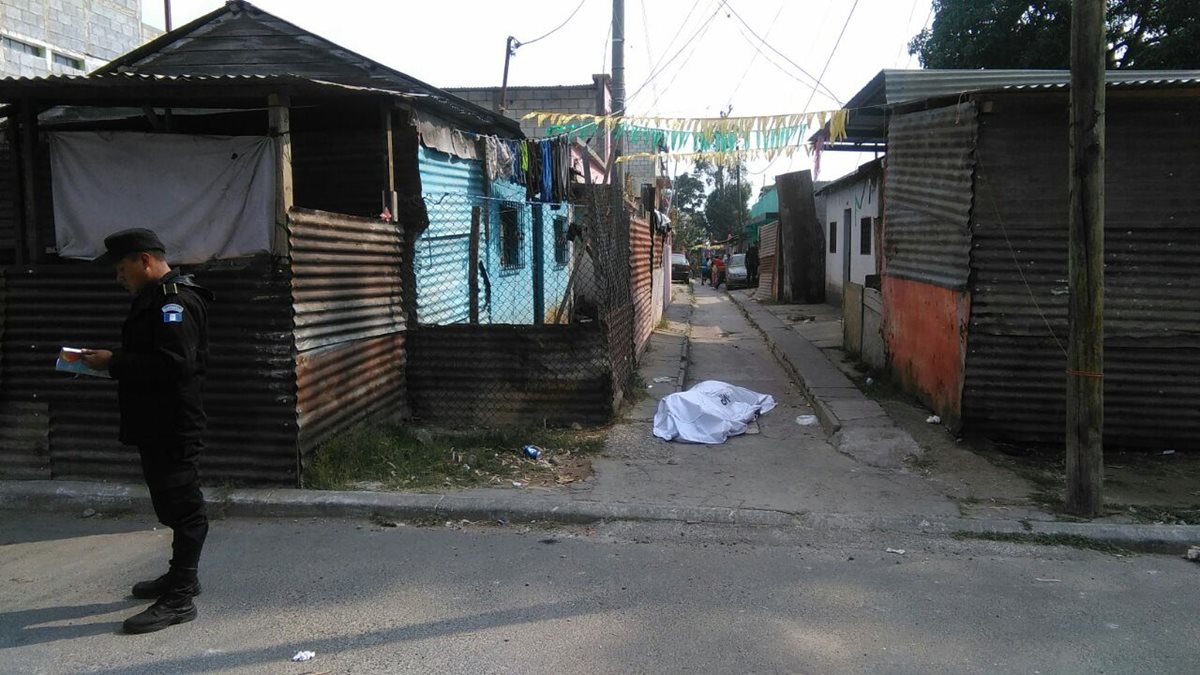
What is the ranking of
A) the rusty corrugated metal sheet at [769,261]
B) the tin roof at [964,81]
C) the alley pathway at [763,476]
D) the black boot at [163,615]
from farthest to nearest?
1. the rusty corrugated metal sheet at [769,261]
2. the tin roof at [964,81]
3. the alley pathway at [763,476]
4. the black boot at [163,615]

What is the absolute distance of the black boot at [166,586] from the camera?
400 cm

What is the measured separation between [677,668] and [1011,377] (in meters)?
4.94

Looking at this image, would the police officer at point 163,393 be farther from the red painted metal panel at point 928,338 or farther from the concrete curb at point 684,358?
the concrete curb at point 684,358

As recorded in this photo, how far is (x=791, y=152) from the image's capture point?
9.80 m

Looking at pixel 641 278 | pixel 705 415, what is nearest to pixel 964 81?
pixel 705 415

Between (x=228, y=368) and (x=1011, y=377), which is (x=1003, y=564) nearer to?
(x=1011, y=377)

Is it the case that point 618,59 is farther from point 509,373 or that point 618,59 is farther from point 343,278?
point 343,278

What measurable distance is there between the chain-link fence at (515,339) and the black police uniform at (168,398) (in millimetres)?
3577

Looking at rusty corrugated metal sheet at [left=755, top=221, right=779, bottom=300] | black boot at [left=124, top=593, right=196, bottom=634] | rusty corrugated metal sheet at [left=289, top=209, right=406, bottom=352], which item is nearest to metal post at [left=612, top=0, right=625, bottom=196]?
rusty corrugated metal sheet at [left=289, top=209, right=406, bottom=352]

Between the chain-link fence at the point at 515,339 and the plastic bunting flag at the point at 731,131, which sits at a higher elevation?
the plastic bunting flag at the point at 731,131

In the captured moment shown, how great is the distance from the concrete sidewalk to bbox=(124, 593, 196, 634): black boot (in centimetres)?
162

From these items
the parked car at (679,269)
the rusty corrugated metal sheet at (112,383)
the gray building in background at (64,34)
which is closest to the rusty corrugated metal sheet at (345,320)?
the rusty corrugated metal sheet at (112,383)

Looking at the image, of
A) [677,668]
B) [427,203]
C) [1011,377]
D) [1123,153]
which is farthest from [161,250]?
[1123,153]

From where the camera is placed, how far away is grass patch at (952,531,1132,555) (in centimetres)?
500
